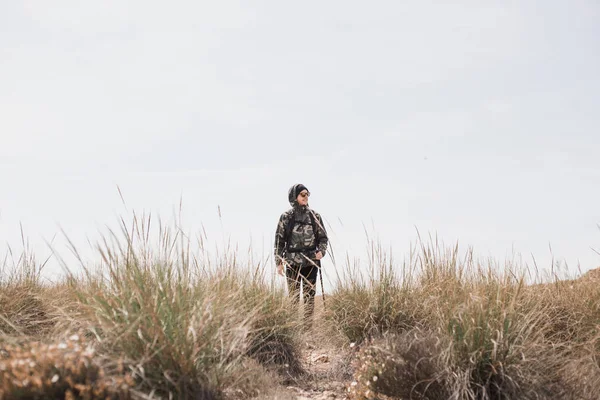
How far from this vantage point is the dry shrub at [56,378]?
9.43 ft

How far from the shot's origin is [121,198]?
192 inches

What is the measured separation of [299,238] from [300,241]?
44mm

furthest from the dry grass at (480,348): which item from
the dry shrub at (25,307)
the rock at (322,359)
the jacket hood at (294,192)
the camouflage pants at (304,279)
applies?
the dry shrub at (25,307)

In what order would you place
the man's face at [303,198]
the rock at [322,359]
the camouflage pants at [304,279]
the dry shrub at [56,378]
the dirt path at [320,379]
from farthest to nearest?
the man's face at [303,198] → the camouflage pants at [304,279] → the rock at [322,359] → the dirt path at [320,379] → the dry shrub at [56,378]

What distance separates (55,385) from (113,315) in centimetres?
84

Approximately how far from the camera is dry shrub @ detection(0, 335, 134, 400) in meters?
2.87

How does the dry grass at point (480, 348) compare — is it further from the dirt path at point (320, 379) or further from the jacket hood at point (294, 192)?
the jacket hood at point (294, 192)

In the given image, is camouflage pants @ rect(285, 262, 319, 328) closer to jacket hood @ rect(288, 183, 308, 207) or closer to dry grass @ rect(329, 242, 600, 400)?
jacket hood @ rect(288, 183, 308, 207)

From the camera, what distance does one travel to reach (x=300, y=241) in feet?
25.6

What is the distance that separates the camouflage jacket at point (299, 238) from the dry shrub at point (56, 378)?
4.75 m

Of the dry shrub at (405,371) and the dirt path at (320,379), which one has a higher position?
the dry shrub at (405,371)

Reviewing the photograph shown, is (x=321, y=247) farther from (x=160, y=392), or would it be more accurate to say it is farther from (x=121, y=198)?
(x=160, y=392)

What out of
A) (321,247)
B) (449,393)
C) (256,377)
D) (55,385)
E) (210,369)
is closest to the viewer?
(55,385)

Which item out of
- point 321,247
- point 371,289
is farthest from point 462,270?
point 321,247
